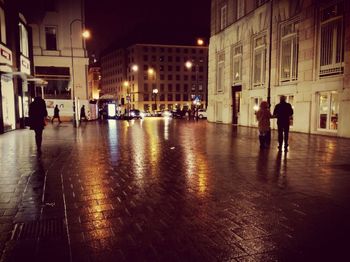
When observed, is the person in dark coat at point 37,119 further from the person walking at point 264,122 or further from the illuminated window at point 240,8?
the illuminated window at point 240,8

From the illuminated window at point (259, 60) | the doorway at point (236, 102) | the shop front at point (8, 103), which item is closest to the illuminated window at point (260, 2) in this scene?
the illuminated window at point (259, 60)

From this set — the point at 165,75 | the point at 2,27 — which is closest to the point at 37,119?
the point at 2,27

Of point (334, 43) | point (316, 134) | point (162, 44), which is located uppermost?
point (162, 44)

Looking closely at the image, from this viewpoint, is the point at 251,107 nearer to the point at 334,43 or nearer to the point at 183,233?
the point at 334,43

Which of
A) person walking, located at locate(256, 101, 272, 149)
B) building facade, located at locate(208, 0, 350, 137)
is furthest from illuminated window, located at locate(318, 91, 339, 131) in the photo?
person walking, located at locate(256, 101, 272, 149)

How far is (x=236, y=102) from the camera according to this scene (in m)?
30.3

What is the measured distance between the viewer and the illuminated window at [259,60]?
25.0 meters

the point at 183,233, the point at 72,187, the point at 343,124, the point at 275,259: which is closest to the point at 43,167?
the point at 72,187

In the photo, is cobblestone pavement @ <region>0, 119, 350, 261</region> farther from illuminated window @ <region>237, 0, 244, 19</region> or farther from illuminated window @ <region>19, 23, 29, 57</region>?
illuminated window @ <region>237, 0, 244, 19</region>

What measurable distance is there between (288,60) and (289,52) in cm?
54

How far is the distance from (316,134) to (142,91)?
311 feet

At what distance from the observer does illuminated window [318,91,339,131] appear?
58.0ft

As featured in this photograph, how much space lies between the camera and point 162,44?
110 meters

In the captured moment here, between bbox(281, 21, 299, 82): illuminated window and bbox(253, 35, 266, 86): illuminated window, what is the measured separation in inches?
97.0
